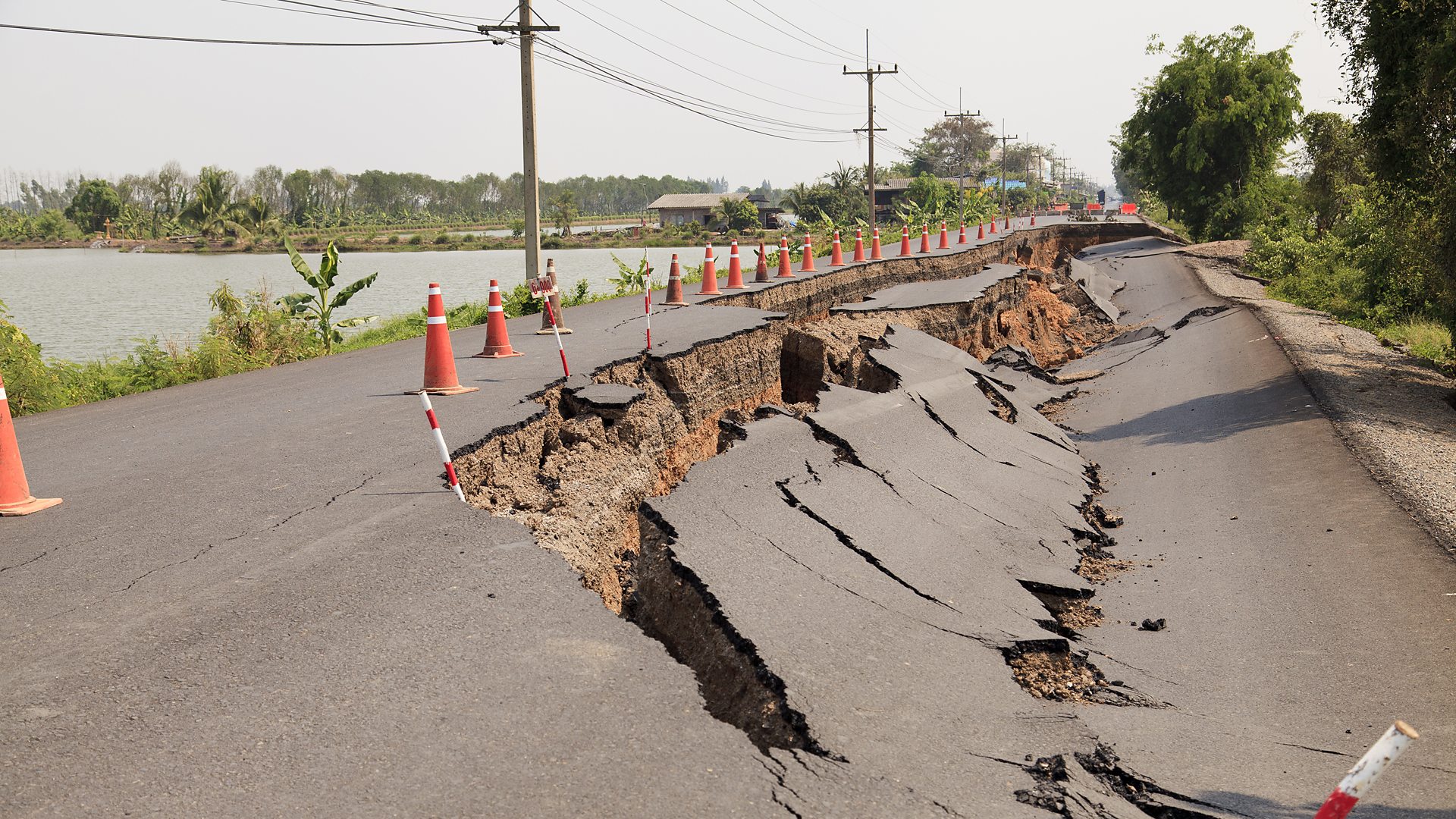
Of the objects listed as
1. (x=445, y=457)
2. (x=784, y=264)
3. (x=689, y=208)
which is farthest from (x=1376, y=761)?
(x=689, y=208)

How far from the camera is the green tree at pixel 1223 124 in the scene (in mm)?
41781

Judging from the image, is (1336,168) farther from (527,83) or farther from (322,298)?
(322,298)

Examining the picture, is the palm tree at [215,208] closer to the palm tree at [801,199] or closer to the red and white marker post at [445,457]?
the palm tree at [801,199]

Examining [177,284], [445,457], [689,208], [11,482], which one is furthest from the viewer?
[689,208]

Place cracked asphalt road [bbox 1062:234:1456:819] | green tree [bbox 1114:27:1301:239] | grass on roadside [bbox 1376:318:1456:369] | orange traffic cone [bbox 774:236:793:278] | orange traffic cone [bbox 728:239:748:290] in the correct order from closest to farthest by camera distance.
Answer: cracked asphalt road [bbox 1062:234:1456:819]
grass on roadside [bbox 1376:318:1456:369]
orange traffic cone [bbox 728:239:748:290]
orange traffic cone [bbox 774:236:793:278]
green tree [bbox 1114:27:1301:239]

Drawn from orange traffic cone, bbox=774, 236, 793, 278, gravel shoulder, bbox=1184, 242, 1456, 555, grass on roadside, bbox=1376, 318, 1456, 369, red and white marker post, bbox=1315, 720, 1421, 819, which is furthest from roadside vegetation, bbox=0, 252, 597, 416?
grass on roadside, bbox=1376, 318, 1456, 369

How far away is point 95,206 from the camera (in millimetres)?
88688

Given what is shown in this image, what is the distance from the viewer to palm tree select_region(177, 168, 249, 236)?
2908 inches

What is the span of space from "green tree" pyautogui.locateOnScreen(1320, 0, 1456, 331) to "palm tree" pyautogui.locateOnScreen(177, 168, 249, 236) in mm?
74264

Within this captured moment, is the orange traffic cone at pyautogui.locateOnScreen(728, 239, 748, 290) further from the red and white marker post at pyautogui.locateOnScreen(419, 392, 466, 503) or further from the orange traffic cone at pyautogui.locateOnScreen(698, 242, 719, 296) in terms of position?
the red and white marker post at pyautogui.locateOnScreen(419, 392, 466, 503)

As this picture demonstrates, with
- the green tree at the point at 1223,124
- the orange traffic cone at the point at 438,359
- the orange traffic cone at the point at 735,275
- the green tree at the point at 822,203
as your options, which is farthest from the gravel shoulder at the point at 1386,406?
the green tree at the point at 822,203

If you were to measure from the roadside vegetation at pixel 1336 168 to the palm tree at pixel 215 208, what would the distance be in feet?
192

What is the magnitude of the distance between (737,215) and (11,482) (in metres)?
86.2

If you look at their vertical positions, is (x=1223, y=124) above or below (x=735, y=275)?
above
